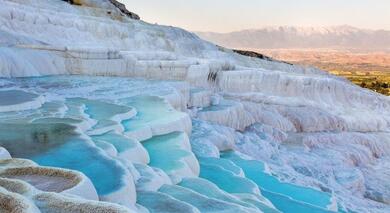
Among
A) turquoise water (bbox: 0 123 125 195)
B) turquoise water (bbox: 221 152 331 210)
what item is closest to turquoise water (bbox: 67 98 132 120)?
turquoise water (bbox: 0 123 125 195)

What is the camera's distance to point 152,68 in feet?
53.3

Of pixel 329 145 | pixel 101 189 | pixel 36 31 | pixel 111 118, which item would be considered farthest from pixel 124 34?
pixel 101 189

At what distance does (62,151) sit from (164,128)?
293 centimetres

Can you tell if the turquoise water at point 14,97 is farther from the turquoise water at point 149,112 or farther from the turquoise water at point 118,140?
the turquoise water at point 118,140

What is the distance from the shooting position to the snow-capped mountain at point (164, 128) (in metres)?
5.40

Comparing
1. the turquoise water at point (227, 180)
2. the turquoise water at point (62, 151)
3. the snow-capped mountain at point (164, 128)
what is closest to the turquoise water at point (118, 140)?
the snow-capped mountain at point (164, 128)

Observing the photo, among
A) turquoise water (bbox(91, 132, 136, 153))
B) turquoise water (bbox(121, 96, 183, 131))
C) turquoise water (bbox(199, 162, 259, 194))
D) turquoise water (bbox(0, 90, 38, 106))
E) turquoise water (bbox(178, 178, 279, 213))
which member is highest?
turquoise water (bbox(0, 90, 38, 106))

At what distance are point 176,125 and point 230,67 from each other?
9.25 metres

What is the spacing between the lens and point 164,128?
29.5 feet

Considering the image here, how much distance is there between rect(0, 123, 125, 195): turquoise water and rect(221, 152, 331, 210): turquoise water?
114 inches

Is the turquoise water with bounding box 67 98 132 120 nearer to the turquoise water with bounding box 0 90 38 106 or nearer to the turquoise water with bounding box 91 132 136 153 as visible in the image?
the turquoise water with bounding box 0 90 38 106

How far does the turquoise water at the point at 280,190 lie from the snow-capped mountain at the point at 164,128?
1.2 inches

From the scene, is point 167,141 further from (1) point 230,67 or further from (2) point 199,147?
(1) point 230,67

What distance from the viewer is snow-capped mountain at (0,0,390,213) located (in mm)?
5398
